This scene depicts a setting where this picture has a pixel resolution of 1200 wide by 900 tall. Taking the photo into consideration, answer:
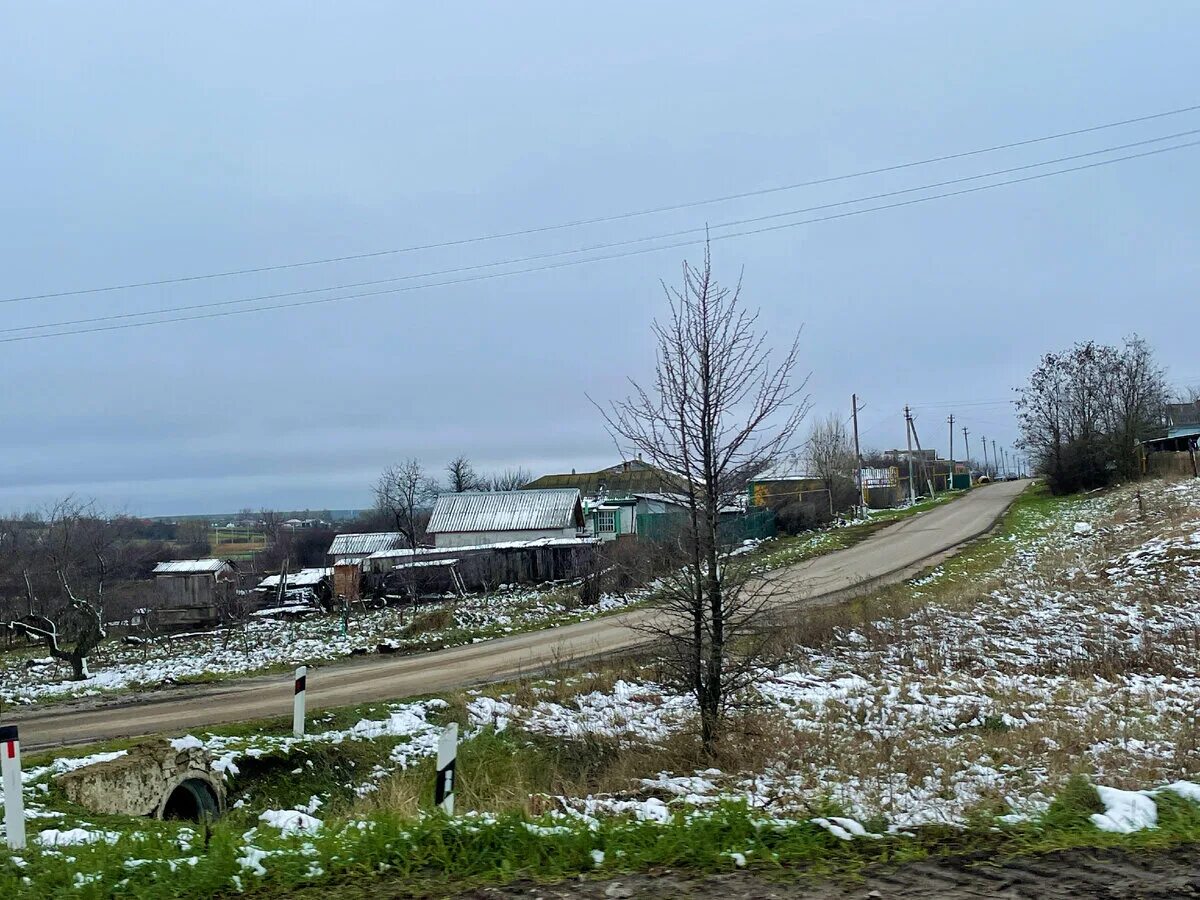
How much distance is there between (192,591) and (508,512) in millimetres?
16918

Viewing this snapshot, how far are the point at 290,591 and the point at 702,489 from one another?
3922 cm

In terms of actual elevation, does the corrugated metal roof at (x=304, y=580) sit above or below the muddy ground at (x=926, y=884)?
below

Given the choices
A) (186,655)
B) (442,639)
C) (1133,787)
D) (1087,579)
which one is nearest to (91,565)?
(186,655)

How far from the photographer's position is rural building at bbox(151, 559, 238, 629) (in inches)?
1651

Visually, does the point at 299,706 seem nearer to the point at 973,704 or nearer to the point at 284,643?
the point at 973,704

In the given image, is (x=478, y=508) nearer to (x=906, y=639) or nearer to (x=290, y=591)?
(x=290, y=591)

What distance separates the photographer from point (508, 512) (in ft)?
172

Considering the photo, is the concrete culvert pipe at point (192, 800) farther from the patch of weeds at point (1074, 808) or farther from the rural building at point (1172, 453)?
the rural building at point (1172, 453)

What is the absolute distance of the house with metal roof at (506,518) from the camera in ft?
167

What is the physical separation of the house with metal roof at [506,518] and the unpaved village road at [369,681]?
2258cm

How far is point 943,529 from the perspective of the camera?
41.4 m

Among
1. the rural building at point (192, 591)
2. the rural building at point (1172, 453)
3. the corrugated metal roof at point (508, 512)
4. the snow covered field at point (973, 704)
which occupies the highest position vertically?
the rural building at point (1172, 453)

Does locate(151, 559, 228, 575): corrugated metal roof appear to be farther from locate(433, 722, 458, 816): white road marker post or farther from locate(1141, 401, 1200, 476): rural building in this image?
locate(1141, 401, 1200, 476): rural building

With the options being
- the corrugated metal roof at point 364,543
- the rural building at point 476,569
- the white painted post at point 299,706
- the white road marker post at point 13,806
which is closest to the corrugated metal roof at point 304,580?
the rural building at point 476,569
